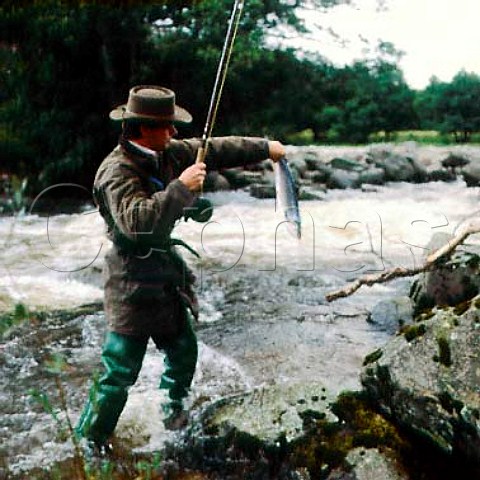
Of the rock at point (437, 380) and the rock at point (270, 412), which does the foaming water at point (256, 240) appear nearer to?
the rock at point (270, 412)

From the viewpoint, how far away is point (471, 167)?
41.0 ft

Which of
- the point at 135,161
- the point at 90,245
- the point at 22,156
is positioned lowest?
the point at 90,245

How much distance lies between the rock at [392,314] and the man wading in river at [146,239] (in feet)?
7.60

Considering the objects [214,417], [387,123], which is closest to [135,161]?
[214,417]

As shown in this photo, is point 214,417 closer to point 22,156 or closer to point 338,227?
point 338,227

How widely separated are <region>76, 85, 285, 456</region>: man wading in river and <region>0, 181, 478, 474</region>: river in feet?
1.08

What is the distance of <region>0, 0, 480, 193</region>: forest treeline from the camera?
11.0 metres

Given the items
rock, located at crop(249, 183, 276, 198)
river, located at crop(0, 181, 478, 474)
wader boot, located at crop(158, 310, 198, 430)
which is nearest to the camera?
wader boot, located at crop(158, 310, 198, 430)

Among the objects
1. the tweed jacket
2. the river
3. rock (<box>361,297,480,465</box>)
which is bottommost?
the river

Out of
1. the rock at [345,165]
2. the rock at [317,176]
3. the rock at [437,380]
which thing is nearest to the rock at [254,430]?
the rock at [437,380]

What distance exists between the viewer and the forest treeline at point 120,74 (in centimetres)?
1097

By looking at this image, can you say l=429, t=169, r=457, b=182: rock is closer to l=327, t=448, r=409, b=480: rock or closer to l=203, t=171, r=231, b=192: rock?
l=203, t=171, r=231, b=192: rock

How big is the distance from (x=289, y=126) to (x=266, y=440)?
1168cm

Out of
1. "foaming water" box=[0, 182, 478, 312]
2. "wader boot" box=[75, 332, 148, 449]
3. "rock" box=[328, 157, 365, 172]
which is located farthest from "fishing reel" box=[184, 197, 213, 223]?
"rock" box=[328, 157, 365, 172]
